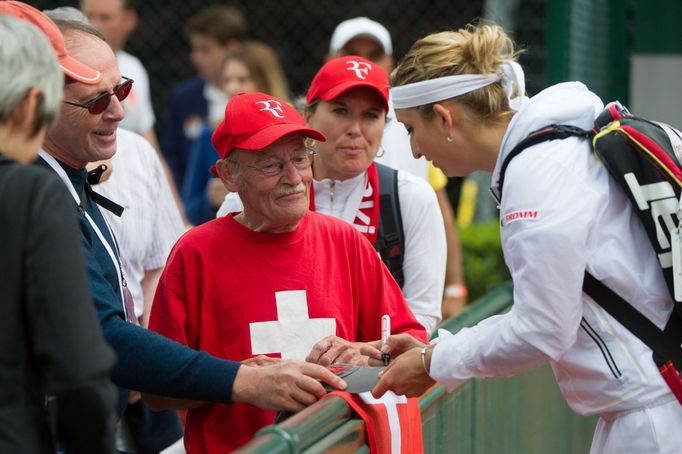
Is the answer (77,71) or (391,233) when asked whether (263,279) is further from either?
(391,233)

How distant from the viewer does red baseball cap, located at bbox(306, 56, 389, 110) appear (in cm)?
380

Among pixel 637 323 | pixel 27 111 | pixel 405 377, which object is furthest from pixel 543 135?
pixel 27 111

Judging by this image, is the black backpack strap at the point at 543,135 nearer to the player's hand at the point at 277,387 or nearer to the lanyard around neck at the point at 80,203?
the player's hand at the point at 277,387

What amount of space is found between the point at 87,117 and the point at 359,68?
1.17m

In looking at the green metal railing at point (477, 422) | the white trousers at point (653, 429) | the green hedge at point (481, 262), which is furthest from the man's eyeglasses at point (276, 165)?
the green hedge at point (481, 262)

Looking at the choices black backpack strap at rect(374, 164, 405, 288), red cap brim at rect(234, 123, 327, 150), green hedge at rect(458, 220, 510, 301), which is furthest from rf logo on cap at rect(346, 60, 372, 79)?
green hedge at rect(458, 220, 510, 301)

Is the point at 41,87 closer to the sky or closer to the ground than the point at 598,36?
closer to the sky

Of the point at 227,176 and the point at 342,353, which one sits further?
the point at 227,176

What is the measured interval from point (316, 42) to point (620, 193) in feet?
23.4

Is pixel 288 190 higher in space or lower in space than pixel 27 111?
lower

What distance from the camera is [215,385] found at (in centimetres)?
271

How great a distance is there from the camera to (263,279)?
9.84ft

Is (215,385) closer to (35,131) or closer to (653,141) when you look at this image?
(35,131)

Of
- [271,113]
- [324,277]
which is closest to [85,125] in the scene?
[271,113]
